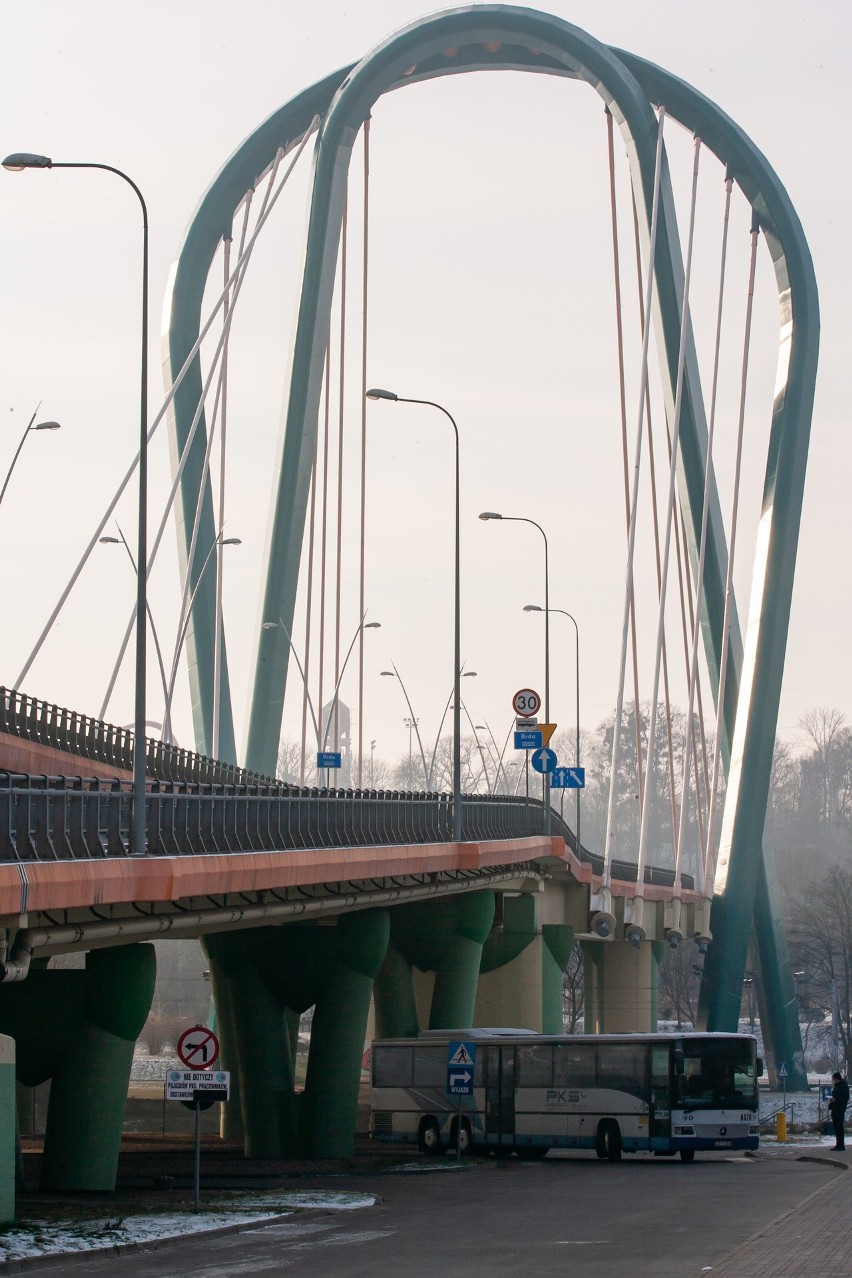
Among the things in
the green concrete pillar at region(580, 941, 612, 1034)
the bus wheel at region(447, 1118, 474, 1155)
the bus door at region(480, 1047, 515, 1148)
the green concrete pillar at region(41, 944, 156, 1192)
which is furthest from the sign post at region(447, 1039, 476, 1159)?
the green concrete pillar at region(580, 941, 612, 1034)

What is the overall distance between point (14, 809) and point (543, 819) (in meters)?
32.6

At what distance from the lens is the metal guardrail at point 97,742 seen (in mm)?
A: 38906

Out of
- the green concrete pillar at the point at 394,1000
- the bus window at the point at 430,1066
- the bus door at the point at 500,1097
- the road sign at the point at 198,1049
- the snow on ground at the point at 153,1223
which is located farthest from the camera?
the green concrete pillar at the point at 394,1000

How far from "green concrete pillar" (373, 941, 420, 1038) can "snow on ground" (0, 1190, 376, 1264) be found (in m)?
19.8

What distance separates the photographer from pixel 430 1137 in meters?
39.0

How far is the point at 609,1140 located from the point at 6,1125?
18.2 m

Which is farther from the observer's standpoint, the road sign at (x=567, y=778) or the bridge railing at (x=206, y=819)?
the road sign at (x=567, y=778)

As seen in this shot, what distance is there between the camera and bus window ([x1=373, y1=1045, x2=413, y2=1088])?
131 feet

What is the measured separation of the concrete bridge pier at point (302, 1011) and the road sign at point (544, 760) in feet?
20.3

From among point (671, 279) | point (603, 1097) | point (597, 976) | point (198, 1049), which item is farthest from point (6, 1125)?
point (597, 976)

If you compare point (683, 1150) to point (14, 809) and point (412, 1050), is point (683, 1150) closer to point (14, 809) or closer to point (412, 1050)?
point (412, 1050)

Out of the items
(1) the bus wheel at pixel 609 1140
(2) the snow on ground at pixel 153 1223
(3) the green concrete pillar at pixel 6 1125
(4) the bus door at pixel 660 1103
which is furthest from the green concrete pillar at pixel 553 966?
(3) the green concrete pillar at pixel 6 1125

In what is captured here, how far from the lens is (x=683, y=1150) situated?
119ft

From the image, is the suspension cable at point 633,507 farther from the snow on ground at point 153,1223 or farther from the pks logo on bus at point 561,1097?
the snow on ground at point 153,1223
